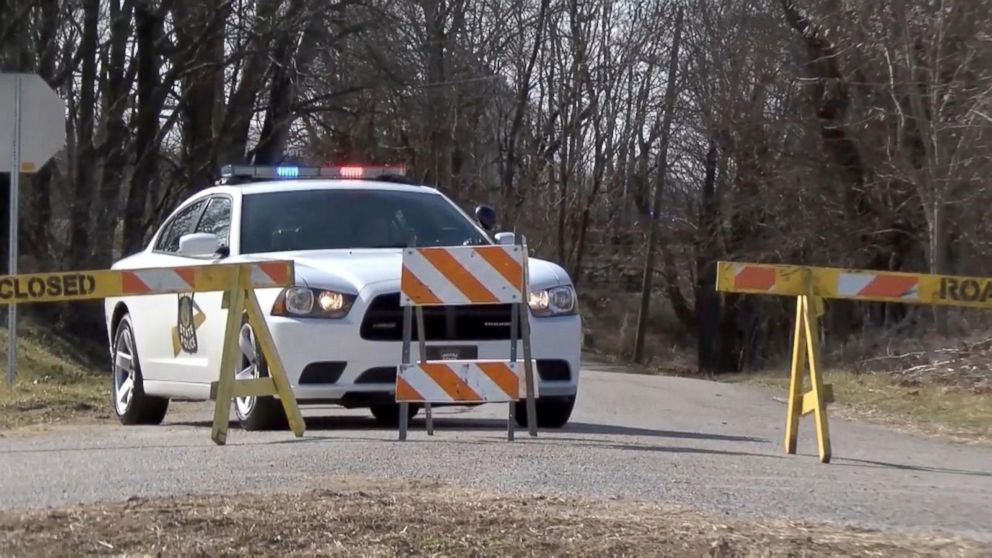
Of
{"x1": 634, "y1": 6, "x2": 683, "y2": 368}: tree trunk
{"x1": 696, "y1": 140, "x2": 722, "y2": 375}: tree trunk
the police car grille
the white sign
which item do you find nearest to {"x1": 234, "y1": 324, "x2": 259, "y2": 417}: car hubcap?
the police car grille

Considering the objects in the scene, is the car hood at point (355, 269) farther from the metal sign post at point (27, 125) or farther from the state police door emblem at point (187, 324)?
the metal sign post at point (27, 125)

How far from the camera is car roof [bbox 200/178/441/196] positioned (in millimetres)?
10766

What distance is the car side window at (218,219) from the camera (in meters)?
10.7

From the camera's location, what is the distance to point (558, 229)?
43.1 m

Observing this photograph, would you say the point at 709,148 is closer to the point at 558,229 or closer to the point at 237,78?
the point at 558,229

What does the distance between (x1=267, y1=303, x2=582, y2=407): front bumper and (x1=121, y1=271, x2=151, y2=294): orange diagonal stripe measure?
2.80ft

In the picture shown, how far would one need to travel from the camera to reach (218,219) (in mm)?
10977

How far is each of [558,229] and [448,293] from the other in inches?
1360

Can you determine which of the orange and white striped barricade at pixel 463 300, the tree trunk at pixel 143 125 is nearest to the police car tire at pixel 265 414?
the orange and white striped barricade at pixel 463 300

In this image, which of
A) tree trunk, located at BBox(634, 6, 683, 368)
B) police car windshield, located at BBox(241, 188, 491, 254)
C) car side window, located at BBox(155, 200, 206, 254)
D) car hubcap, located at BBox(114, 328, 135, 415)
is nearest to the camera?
police car windshield, located at BBox(241, 188, 491, 254)

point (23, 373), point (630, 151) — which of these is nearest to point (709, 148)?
point (630, 151)

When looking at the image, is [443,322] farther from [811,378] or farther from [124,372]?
[124,372]

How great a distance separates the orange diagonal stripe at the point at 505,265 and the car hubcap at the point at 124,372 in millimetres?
3545

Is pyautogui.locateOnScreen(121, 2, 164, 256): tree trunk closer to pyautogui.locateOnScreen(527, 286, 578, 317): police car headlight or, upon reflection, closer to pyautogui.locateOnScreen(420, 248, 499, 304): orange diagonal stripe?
pyautogui.locateOnScreen(527, 286, 578, 317): police car headlight
